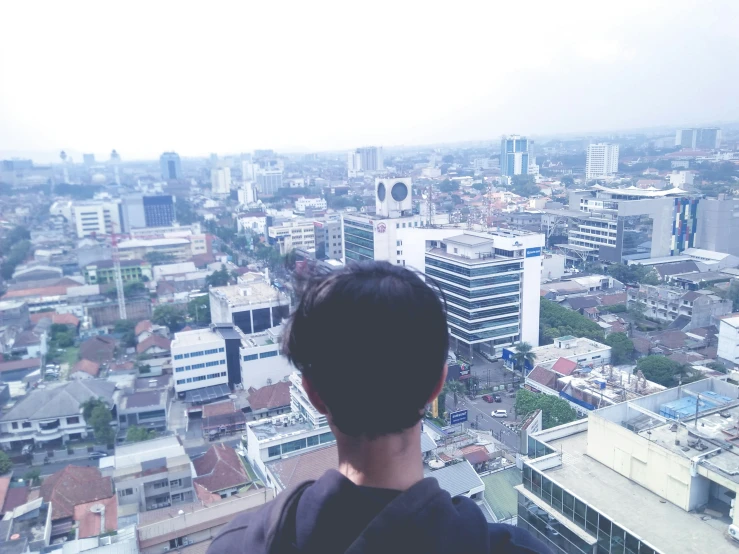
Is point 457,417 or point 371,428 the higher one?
point 371,428

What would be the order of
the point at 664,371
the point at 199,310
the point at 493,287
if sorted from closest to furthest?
the point at 664,371 < the point at 493,287 < the point at 199,310

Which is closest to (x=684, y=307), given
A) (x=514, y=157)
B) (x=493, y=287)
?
(x=493, y=287)

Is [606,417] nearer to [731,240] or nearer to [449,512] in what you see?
[449,512]

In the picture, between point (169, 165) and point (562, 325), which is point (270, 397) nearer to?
point (562, 325)

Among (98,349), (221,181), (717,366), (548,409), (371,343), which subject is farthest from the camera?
(221,181)

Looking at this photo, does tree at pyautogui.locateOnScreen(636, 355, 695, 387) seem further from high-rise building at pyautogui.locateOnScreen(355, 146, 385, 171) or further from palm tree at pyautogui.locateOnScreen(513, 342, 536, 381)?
high-rise building at pyautogui.locateOnScreen(355, 146, 385, 171)

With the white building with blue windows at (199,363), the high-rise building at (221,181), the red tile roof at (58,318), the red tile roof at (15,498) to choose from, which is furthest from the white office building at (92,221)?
the red tile roof at (15,498)

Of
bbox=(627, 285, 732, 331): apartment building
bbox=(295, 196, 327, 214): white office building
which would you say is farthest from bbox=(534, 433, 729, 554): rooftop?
bbox=(295, 196, 327, 214): white office building

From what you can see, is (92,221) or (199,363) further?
(92,221)
